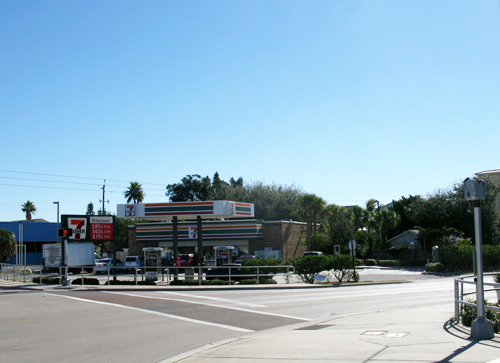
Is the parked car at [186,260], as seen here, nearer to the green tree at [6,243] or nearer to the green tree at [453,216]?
the green tree at [6,243]

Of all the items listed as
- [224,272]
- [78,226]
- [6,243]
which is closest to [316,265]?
[224,272]

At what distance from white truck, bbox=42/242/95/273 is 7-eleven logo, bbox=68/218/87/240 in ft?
43.4

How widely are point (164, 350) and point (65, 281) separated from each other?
20.5m

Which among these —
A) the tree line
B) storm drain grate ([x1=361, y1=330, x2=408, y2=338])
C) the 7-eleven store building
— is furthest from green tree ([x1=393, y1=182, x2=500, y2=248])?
storm drain grate ([x1=361, y1=330, x2=408, y2=338])

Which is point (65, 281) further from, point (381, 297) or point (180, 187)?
Answer: point (180, 187)

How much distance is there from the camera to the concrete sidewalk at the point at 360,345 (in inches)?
328

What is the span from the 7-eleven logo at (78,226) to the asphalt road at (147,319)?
8665 mm

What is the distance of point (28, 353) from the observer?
9.92 m

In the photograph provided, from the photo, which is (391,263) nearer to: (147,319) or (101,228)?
(101,228)

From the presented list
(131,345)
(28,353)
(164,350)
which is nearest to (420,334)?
(164,350)

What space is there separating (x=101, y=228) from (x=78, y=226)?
1.47 m

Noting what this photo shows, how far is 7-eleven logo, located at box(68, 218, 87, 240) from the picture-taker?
30859 millimetres

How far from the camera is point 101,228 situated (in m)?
32.1

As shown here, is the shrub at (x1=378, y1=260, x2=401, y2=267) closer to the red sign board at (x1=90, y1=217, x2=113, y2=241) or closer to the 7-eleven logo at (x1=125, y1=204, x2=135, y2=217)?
the 7-eleven logo at (x1=125, y1=204, x2=135, y2=217)
